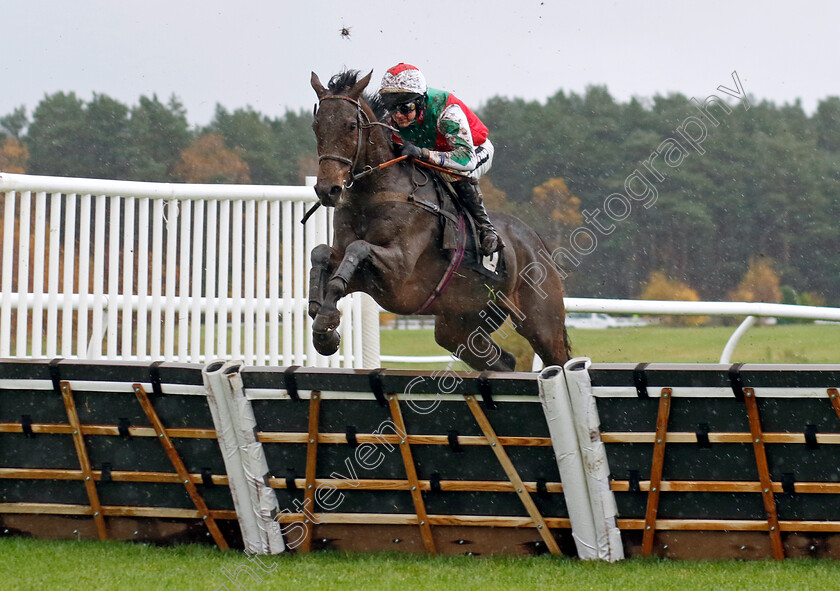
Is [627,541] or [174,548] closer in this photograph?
[627,541]

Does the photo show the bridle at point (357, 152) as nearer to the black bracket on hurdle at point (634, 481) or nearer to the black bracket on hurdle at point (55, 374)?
the black bracket on hurdle at point (55, 374)

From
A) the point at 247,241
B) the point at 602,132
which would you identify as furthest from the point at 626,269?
the point at 247,241

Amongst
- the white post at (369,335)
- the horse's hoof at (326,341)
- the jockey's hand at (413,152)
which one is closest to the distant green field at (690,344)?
the white post at (369,335)

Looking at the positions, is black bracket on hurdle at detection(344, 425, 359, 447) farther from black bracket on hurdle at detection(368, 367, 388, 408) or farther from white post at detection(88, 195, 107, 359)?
white post at detection(88, 195, 107, 359)

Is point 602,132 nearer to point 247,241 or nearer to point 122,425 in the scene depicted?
point 247,241

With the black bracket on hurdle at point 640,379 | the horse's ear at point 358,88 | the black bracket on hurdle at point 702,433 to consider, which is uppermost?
the horse's ear at point 358,88

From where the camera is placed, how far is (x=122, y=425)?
3.31 m

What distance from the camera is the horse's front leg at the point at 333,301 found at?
384 centimetres

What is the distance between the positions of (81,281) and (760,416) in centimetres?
343

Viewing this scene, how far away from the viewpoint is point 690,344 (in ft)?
45.1

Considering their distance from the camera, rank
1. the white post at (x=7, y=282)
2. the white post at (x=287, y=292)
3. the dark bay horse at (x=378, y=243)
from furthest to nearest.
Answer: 1. the white post at (x=287, y=292)
2. the white post at (x=7, y=282)
3. the dark bay horse at (x=378, y=243)

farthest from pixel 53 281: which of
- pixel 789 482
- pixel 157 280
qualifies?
pixel 789 482

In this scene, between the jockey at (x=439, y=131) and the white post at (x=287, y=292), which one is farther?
the white post at (x=287, y=292)

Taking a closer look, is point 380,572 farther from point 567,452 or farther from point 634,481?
point 634,481
